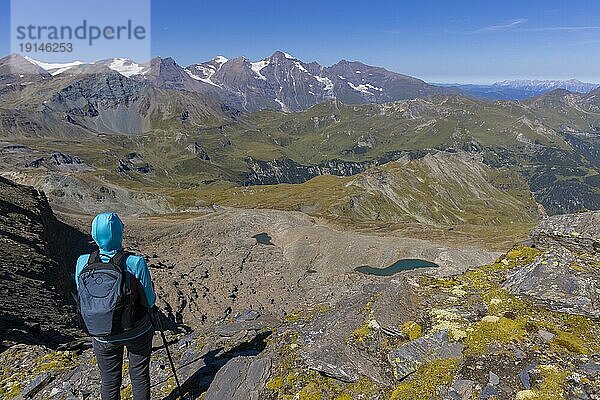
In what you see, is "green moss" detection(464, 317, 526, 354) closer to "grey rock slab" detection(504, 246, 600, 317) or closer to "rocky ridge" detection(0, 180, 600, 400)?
"rocky ridge" detection(0, 180, 600, 400)

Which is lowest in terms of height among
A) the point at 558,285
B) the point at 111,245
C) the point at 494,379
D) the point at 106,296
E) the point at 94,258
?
the point at 494,379

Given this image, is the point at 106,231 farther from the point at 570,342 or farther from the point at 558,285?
the point at 558,285

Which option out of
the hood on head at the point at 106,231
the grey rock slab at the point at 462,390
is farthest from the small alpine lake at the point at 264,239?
the hood on head at the point at 106,231

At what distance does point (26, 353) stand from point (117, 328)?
37.3 feet

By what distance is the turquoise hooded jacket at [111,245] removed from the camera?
9500mm

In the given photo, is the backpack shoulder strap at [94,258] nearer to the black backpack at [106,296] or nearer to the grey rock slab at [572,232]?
the black backpack at [106,296]

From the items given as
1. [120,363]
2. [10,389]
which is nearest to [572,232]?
[120,363]

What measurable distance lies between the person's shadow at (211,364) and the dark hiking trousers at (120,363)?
86.2 inches

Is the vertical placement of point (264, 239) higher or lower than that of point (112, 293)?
lower

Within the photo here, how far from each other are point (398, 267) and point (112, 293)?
230 feet

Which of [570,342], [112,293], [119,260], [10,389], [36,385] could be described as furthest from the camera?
[10,389]

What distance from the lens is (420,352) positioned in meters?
12.8

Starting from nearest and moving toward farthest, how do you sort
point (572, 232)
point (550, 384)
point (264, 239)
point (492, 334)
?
point (550, 384) < point (492, 334) < point (572, 232) < point (264, 239)

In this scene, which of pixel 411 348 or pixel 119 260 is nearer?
pixel 119 260
